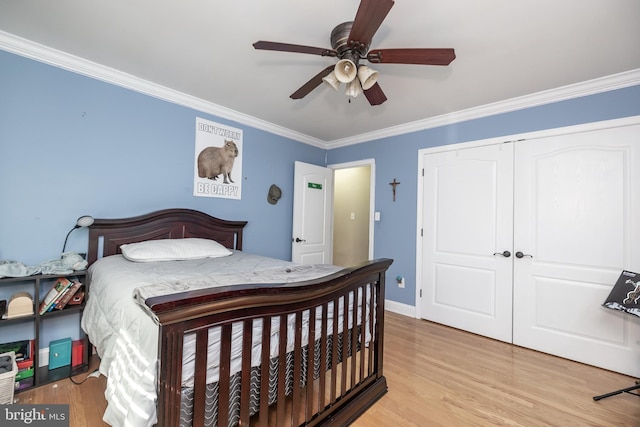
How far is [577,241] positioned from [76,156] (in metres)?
4.43

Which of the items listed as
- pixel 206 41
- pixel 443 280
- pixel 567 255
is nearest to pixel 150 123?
pixel 206 41

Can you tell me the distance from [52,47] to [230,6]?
160cm

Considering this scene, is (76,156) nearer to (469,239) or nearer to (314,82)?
(314,82)

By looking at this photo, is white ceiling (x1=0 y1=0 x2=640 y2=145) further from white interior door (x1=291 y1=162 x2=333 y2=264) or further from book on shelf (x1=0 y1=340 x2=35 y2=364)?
book on shelf (x1=0 y1=340 x2=35 y2=364)

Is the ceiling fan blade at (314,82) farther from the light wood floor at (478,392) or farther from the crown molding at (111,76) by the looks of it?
the light wood floor at (478,392)

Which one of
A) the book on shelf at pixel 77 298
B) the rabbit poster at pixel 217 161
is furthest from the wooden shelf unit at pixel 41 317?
the rabbit poster at pixel 217 161

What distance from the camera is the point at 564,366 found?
7.66ft

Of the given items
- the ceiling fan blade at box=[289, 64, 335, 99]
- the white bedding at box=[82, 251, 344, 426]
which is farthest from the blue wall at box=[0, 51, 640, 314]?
the ceiling fan blade at box=[289, 64, 335, 99]

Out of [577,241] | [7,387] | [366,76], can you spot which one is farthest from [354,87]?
[7,387]

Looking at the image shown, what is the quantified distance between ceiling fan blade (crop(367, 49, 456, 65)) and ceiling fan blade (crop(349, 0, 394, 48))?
0.11 m

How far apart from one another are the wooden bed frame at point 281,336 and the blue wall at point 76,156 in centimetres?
29

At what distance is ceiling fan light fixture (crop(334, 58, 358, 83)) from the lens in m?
1.56

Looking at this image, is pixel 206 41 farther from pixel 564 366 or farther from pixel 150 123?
pixel 564 366

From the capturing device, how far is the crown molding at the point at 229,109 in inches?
82.7
